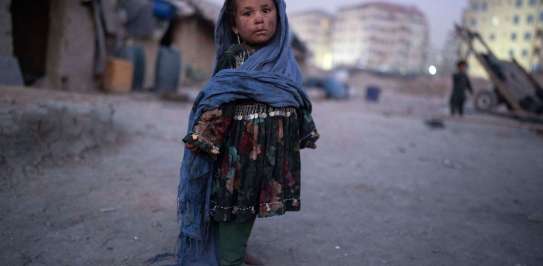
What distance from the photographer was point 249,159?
62.8 inches

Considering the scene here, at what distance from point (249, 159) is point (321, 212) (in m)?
1.36

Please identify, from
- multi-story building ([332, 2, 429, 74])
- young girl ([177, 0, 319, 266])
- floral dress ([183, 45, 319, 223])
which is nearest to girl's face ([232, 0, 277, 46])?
young girl ([177, 0, 319, 266])

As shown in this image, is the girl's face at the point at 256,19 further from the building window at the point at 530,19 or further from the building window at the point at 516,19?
the building window at the point at 516,19

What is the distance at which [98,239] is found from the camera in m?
2.07

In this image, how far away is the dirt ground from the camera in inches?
80.5

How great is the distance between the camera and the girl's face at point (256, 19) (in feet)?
5.22

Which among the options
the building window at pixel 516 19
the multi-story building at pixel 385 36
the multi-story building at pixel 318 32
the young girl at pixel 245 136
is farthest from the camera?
the multi-story building at pixel 318 32

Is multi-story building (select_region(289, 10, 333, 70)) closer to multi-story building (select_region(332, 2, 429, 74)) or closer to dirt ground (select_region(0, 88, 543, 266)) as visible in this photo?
multi-story building (select_region(332, 2, 429, 74))

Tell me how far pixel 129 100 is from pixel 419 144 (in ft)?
18.8

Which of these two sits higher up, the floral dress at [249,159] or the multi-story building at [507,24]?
the multi-story building at [507,24]

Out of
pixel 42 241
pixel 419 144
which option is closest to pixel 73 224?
pixel 42 241

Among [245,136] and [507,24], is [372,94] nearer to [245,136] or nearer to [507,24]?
[245,136]


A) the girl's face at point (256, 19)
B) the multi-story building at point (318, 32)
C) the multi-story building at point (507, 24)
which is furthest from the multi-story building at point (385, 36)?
the girl's face at point (256, 19)

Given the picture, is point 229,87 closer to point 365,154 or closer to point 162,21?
point 365,154
